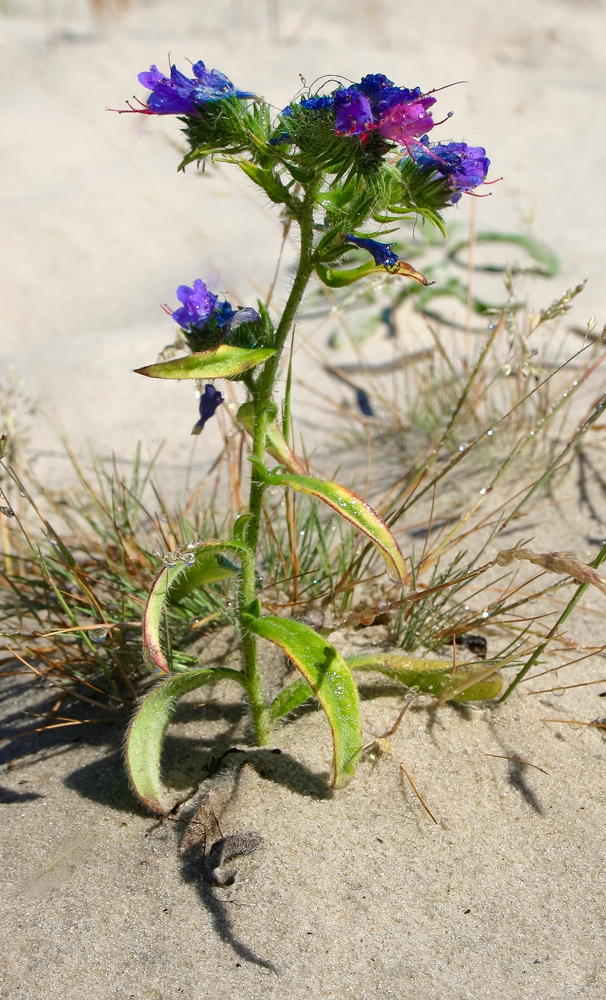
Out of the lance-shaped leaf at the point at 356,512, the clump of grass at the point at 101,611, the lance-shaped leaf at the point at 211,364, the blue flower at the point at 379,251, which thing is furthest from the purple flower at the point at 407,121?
the clump of grass at the point at 101,611

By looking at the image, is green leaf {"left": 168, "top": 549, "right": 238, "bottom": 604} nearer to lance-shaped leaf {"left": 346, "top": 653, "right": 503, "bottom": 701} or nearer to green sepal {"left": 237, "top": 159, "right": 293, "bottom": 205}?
lance-shaped leaf {"left": 346, "top": 653, "right": 503, "bottom": 701}

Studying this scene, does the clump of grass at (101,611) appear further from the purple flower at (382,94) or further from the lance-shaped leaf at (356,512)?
the purple flower at (382,94)

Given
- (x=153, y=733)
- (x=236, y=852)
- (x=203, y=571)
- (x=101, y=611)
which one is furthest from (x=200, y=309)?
(x=236, y=852)

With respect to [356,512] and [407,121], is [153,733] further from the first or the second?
[407,121]

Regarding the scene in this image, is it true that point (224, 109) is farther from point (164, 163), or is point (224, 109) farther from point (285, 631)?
point (164, 163)

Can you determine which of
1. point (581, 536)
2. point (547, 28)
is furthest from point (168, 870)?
point (547, 28)
